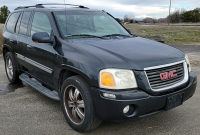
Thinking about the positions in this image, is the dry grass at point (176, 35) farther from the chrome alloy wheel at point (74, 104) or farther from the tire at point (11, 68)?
the chrome alloy wheel at point (74, 104)

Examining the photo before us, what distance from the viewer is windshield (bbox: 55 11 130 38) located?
3988 mm

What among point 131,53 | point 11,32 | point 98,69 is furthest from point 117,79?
point 11,32

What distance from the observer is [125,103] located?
2.82 metres

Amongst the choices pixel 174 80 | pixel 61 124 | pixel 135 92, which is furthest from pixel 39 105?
pixel 174 80

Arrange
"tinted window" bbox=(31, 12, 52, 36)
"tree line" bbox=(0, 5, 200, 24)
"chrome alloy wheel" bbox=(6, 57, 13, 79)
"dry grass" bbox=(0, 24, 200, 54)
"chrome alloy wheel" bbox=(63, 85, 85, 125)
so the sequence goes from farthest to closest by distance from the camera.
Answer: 1. "tree line" bbox=(0, 5, 200, 24)
2. "dry grass" bbox=(0, 24, 200, 54)
3. "chrome alloy wheel" bbox=(6, 57, 13, 79)
4. "tinted window" bbox=(31, 12, 52, 36)
5. "chrome alloy wheel" bbox=(63, 85, 85, 125)

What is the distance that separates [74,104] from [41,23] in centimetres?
179

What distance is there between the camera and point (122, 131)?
11.2 feet

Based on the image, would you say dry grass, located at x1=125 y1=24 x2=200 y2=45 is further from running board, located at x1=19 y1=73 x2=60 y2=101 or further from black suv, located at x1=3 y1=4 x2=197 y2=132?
black suv, located at x1=3 y1=4 x2=197 y2=132

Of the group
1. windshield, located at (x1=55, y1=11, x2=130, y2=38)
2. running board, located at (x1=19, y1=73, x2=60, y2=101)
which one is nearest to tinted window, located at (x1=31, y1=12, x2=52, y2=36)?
windshield, located at (x1=55, y1=11, x2=130, y2=38)

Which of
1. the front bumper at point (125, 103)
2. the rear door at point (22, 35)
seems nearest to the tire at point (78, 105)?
the front bumper at point (125, 103)

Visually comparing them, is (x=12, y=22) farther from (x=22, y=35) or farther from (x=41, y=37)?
(x=41, y=37)

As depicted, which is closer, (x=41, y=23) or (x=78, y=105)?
A: (x=78, y=105)

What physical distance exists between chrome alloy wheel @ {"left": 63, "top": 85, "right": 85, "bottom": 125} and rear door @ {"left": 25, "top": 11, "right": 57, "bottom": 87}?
574mm

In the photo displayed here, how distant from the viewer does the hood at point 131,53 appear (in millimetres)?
2975
